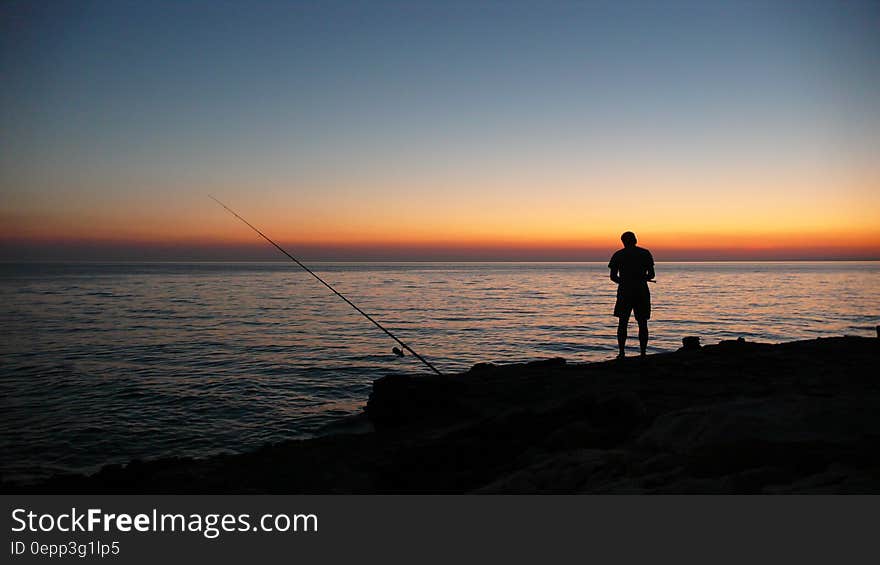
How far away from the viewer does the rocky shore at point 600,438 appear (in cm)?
316

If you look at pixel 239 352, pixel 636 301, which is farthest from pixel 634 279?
pixel 239 352

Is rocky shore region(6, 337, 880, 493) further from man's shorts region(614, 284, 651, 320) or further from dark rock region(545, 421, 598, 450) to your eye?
man's shorts region(614, 284, 651, 320)

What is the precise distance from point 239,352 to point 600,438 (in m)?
14.8

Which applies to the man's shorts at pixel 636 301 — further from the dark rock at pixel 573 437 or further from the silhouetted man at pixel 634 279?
the dark rock at pixel 573 437

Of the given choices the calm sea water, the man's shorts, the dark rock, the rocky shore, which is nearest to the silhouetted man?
the man's shorts

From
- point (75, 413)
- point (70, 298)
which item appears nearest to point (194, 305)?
point (70, 298)

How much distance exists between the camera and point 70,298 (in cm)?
3581

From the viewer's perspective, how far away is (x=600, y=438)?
449 centimetres

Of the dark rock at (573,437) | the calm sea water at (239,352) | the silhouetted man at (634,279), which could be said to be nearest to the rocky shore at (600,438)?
the dark rock at (573,437)

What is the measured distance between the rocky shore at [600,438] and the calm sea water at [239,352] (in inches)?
102

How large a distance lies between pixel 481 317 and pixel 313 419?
55.5ft
